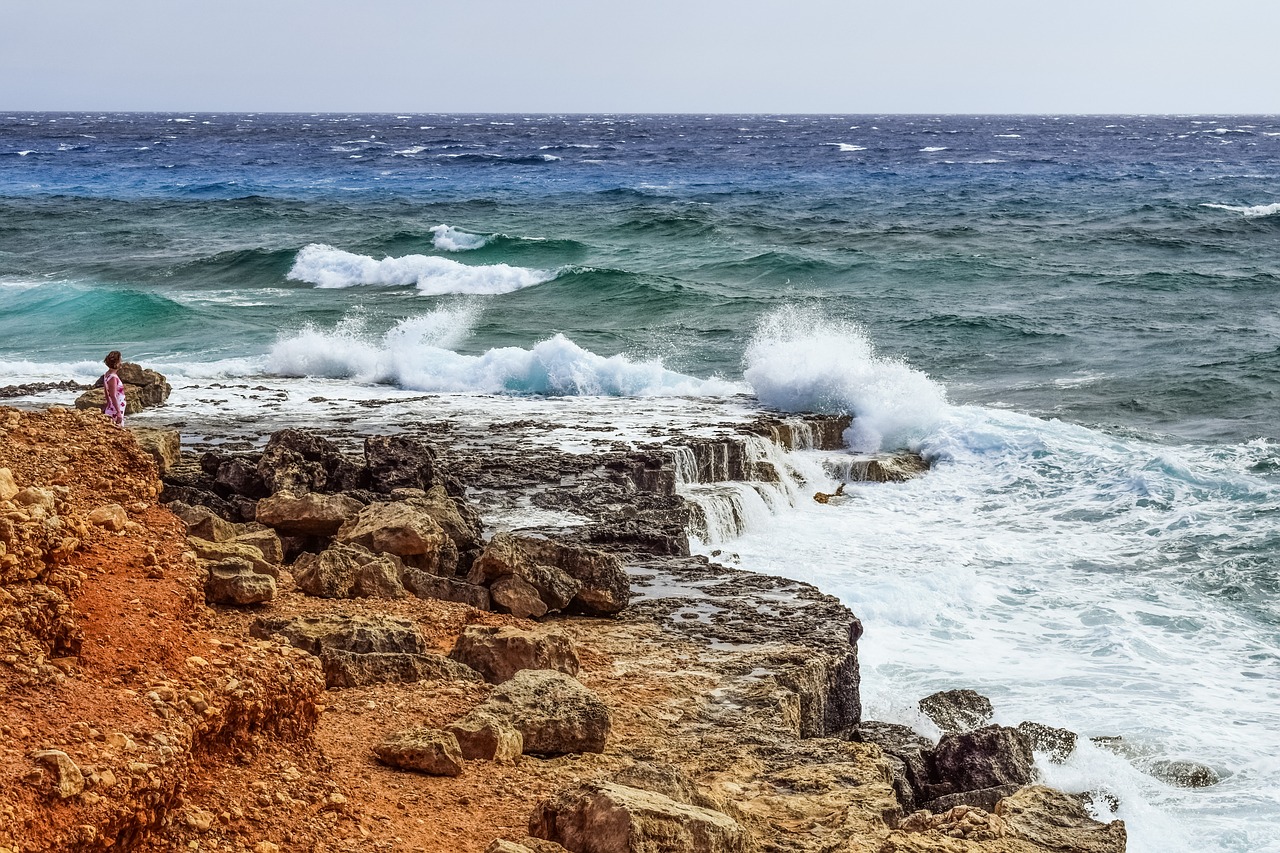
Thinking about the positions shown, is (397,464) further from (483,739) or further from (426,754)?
(426,754)

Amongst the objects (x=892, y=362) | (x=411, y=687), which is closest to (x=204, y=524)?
(x=411, y=687)

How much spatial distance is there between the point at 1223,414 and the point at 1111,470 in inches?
165

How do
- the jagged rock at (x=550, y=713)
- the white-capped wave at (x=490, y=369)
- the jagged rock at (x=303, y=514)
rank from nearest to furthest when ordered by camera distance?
the jagged rock at (x=550, y=713) → the jagged rock at (x=303, y=514) → the white-capped wave at (x=490, y=369)

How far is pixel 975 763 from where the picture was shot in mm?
7348

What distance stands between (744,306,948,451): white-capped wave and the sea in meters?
Answer: 0.05

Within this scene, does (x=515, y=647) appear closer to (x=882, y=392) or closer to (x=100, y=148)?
(x=882, y=392)

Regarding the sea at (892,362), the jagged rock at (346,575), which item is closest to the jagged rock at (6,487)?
the jagged rock at (346,575)

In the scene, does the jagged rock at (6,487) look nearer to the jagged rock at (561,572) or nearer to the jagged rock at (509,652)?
the jagged rock at (509,652)

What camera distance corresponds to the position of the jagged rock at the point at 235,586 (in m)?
7.40

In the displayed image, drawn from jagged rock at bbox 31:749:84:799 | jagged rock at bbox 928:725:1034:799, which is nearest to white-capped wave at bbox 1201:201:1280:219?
jagged rock at bbox 928:725:1034:799

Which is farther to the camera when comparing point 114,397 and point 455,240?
point 455,240

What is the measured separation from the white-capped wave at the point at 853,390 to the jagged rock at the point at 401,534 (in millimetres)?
8253

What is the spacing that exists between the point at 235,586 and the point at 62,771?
11.5 ft

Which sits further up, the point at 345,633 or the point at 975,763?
the point at 345,633
